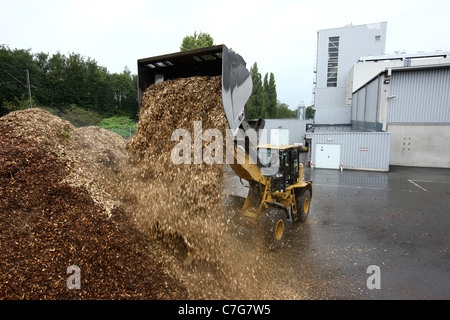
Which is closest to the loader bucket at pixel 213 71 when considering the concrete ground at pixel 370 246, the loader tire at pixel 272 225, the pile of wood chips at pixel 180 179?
the pile of wood chips at pixel 180 179

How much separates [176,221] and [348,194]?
9.36 meters

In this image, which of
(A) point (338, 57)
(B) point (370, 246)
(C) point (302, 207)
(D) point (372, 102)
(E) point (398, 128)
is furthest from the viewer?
(A) point (338, 57)

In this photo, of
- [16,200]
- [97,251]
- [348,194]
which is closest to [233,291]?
[97,251]

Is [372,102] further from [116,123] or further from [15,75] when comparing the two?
[15,75]

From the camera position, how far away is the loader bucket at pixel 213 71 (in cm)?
375

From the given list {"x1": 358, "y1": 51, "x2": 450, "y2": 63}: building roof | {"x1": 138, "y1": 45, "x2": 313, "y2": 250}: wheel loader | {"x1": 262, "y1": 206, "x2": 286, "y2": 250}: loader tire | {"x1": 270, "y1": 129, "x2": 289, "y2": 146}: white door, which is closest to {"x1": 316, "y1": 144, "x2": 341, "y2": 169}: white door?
{"x1": 270, "y1": 129, "x2": 289, "y2": 146}: white door

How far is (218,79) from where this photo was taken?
416 centimetres

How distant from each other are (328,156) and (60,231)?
17026mm

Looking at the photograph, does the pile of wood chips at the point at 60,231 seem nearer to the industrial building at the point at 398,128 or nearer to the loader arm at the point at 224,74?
the loader arm at the point at 224,74

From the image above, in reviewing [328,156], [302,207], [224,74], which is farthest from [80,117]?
[224,74]

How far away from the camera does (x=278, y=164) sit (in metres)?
6.45

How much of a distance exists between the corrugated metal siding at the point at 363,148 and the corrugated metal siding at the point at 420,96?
3.45 meters
